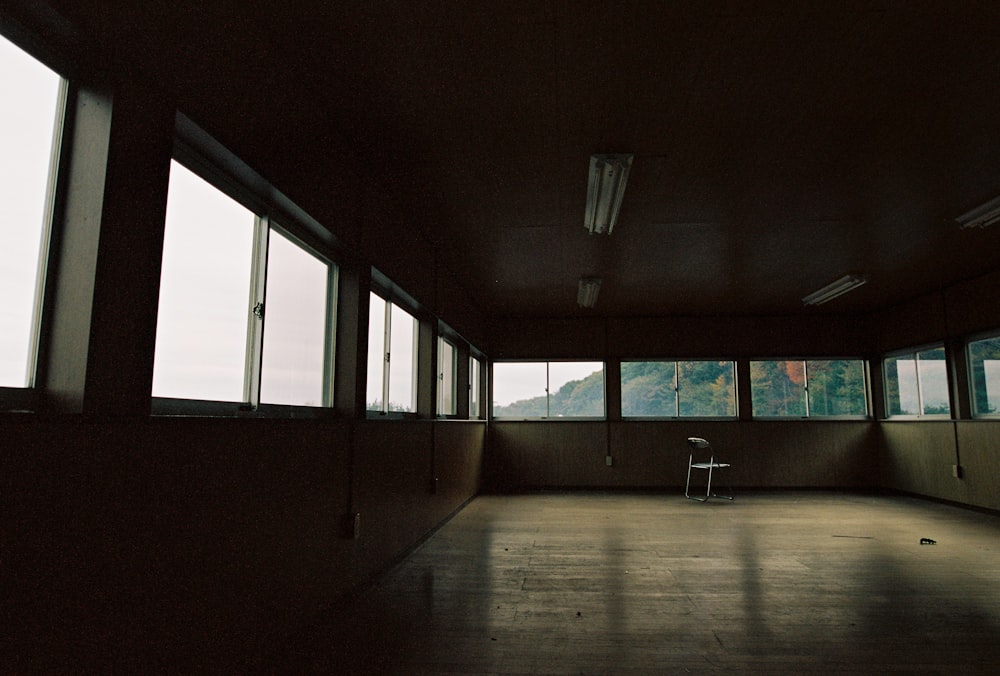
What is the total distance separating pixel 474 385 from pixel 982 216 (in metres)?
5.86

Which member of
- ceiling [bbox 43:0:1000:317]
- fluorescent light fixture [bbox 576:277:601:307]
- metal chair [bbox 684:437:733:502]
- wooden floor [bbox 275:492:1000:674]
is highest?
ceiling [bbox 43:0:1000:317]

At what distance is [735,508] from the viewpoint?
22.6 feet

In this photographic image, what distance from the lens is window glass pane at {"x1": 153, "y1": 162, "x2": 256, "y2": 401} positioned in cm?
206

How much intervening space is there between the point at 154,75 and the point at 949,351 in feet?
Answer: 27.4

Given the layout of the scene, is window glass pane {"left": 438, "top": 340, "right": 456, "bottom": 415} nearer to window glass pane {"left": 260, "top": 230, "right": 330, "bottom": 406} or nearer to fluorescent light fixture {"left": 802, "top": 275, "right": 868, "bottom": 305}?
window glass pane {"left": 260, "top": 230, "right": 330, "bottom": 406}

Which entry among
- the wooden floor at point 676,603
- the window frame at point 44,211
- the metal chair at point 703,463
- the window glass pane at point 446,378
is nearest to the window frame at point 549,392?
the metal chair at point 703,463

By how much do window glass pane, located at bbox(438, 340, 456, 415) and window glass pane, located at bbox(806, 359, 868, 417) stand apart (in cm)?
549

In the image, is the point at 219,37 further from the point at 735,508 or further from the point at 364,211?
the point at 735,508

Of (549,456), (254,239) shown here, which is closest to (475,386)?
(549,456)

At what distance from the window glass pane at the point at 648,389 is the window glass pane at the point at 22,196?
810cm

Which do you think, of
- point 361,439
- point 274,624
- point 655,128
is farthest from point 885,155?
point 274,624

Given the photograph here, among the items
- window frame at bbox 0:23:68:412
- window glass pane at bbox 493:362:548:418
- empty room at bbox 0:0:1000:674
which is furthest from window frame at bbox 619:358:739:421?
window frame at bbox 0:23:68:412

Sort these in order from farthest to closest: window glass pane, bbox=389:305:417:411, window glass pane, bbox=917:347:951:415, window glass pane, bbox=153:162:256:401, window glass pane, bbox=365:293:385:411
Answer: window glass pane, bbox=917:347:951:415 < window glass pane, bbox=389:305:417:411 < window glass pane, bbox=365:293:385:411 < window glass pane, bbox=153:162:256:401

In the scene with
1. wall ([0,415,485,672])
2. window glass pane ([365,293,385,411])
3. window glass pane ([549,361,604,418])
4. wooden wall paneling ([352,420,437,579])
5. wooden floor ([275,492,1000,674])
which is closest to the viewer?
wall ([0,415,485,672])
